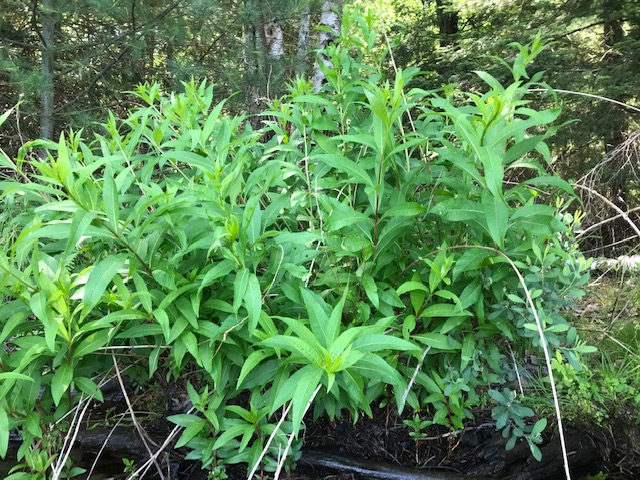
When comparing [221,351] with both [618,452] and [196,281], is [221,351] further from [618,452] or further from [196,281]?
[618,452]

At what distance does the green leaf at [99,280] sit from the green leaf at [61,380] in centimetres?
28

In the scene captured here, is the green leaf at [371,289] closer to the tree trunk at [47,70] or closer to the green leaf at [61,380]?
the green leaf at [61,380]

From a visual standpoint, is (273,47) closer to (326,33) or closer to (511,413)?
(326,33)

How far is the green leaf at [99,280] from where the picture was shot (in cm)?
126

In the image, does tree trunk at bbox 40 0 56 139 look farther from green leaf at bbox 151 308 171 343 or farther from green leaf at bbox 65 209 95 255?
green leaf at bbox 151 308 171 343

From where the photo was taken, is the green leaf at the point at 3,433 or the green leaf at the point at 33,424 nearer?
the green leaf at the point at 3,433

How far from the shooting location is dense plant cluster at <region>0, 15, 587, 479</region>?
131 cm

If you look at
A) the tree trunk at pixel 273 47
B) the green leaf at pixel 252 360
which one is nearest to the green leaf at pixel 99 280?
the green leaf at pixel 252 360

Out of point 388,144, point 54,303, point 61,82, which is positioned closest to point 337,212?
point 388,144

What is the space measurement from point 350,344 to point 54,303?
0.91 m

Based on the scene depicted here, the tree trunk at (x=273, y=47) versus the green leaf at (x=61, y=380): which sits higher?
the tree trunk at (x=273, y=47)

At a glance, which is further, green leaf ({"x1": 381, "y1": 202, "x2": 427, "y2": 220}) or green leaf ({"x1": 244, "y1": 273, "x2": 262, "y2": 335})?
green leaf ({"x1": 381, "y1": 202, "x2": 427, "y2": 220})

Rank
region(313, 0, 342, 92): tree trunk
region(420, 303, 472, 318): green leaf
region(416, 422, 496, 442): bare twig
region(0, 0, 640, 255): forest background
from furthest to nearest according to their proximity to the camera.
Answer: region(0, 0, 640, 255): forest background
region(313, 0, 342, 92): tree trunk
region(416, 422, 496, 442): bare twig
region(420, 303, 472, 318): green leaf

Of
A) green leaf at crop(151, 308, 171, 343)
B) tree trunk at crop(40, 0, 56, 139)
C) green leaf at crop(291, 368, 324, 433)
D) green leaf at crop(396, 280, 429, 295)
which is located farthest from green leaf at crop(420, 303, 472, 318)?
tree trunk at crop(40, 0, 56, 139)
